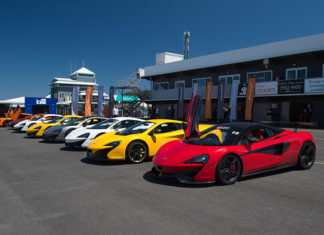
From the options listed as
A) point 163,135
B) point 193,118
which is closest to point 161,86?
point 163,135

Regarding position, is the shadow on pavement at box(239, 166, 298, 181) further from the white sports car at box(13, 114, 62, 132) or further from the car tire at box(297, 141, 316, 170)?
the white sports car at box(13, 114, 62, 132)

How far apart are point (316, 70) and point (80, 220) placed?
2313 cm

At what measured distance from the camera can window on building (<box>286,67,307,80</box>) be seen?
22.5m

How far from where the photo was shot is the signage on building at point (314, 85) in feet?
65.3

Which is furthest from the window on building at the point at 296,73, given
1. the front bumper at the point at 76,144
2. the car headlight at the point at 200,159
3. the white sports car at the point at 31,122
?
the car headlight at the point at 200,159

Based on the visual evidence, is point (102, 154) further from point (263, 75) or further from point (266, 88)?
point (263, 75)

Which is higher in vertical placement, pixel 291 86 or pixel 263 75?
pixel 263 75

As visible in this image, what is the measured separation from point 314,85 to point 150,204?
66.1ft

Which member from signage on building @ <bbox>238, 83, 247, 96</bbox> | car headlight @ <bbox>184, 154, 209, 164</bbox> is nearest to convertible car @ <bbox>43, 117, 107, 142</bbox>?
car headlight @ <bbox>184, 154, 209, 164</bbox>

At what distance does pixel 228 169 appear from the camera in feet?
17.1

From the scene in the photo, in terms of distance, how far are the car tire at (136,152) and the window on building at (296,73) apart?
1970cm

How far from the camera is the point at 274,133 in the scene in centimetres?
617

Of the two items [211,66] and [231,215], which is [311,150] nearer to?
[231,215]

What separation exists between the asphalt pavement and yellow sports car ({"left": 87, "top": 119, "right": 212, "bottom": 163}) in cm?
81
